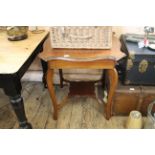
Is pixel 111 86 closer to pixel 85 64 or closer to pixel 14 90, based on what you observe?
pixel 85 64

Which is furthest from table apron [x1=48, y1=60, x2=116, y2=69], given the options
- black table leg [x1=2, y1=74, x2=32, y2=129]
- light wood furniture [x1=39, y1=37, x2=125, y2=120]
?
black table leg [x1=2, y1=74, x2=32, y2=129]

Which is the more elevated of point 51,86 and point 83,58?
point 83,58

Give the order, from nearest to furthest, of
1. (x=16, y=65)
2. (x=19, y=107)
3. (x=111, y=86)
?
(x=16, y=65) → (x=19, y=107) → (x=111, y=86)

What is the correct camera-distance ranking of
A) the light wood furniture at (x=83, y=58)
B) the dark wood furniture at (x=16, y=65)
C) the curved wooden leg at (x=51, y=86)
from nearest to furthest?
the dark wood furniture at (x=16, y=65), the light wood furniture at (x=83, y=58), the curved wooden leg at (x=51, y=86)

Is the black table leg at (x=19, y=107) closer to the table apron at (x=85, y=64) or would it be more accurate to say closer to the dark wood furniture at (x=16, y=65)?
the dark wood furniture at (x=16, y=65)

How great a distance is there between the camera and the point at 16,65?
3.51 feet

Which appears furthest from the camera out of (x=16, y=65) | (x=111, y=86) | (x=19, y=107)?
(x=111, y=86)

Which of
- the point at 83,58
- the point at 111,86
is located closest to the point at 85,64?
the point at 83,58

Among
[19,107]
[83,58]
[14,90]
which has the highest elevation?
[83,58]

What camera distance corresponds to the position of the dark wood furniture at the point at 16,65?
3.43 ft

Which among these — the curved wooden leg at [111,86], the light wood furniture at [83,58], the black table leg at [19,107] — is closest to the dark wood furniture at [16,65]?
the black table leg at [19,107]
